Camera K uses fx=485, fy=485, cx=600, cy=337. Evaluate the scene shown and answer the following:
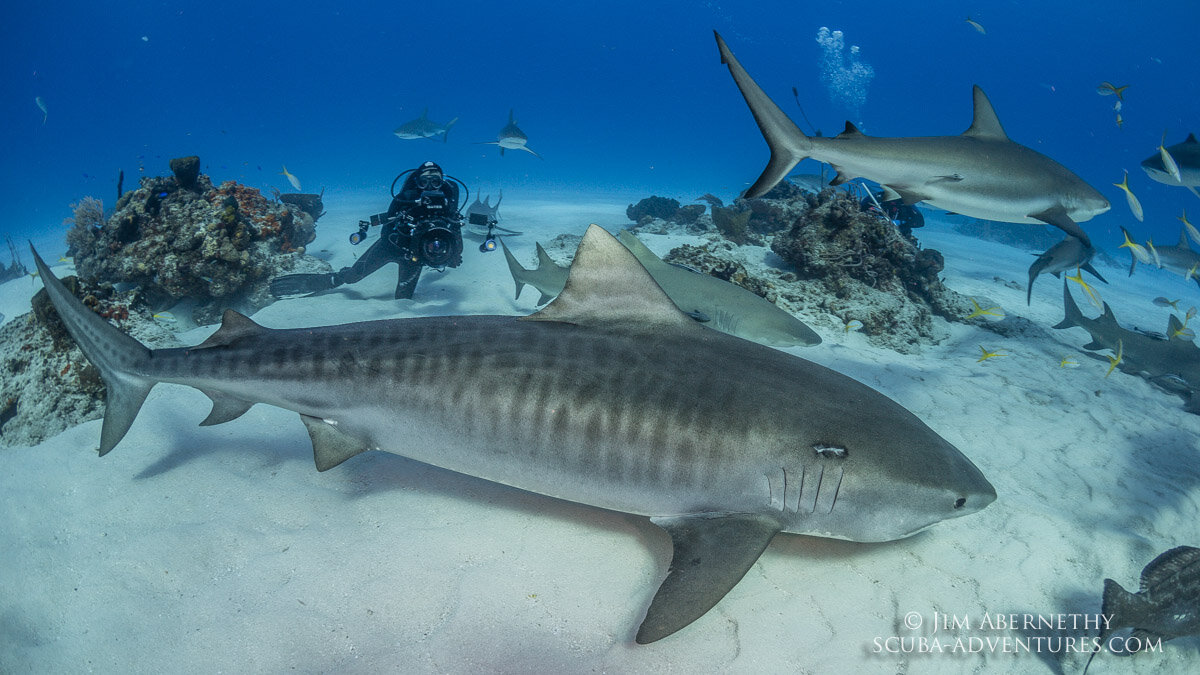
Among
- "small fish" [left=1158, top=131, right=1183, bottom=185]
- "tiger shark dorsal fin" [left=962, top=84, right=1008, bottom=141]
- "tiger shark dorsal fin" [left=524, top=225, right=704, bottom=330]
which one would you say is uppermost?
"small fish" [left=1158, top=131, right=1183, bottom=185]

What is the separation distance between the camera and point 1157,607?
2475 mm

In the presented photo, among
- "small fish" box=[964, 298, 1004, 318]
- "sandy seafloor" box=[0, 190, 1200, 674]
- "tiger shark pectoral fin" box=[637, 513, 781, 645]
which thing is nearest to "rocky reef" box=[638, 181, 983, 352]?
"small fish" box=[964, 298, 1004, 318]

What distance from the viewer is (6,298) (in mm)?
11039

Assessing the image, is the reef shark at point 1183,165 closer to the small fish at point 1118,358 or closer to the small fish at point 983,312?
the small fish at point 983,312

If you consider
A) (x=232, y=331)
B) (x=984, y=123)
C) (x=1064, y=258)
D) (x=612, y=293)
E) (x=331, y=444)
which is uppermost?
(x=984, y=123)

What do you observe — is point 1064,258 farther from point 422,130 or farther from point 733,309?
point 422,130

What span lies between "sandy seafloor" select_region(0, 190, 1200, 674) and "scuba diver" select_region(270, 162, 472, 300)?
3698 millimetres

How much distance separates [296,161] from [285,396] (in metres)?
92.5

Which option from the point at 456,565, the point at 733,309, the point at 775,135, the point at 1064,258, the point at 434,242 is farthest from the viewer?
the point at 1064,258

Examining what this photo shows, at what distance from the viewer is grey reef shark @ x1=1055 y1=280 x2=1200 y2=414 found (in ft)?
21.0

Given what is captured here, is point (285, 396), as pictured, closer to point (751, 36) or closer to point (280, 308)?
point (280, 308)

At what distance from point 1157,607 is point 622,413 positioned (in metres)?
2.90

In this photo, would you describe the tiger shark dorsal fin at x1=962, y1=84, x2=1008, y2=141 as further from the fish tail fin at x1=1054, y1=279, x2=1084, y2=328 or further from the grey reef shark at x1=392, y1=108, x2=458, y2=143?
the grey reef shark at x1=392, y1=108, x2=458, y2=143

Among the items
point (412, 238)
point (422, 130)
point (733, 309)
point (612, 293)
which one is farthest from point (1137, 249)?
point (422, 130)
